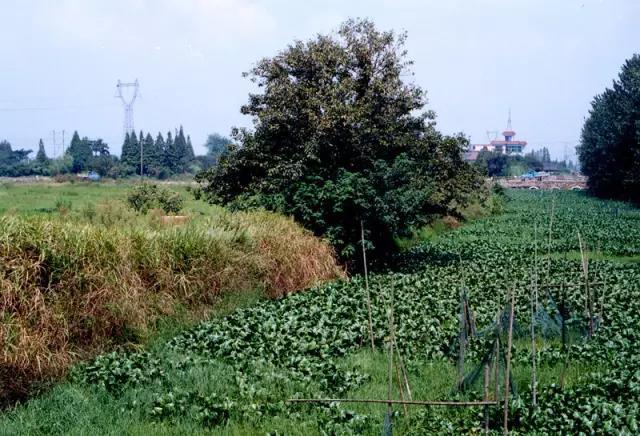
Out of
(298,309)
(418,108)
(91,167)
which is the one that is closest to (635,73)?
(418,108)

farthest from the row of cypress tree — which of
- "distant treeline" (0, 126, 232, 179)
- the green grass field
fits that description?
the green grass field

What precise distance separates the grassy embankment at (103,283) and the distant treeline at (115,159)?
159ft

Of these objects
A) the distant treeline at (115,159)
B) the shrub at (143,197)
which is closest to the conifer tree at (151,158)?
the distant treeline at (115,159)

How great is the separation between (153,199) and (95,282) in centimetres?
1079

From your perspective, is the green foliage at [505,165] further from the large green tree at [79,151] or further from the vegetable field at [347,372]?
the vegetable field at [347,372]

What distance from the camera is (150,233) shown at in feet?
32.7

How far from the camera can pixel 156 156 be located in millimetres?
77562

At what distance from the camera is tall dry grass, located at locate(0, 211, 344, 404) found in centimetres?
728

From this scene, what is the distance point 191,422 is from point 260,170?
37.3 ft

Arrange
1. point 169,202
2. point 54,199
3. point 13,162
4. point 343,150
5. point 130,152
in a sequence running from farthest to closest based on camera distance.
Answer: point 13,162 → point 130,152 → point 54,199 → point 169,202 → point 343,150

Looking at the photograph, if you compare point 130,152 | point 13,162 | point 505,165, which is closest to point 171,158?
point 130,152

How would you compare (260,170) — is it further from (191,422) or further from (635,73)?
(635,73)

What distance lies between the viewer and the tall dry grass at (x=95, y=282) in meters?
7.28

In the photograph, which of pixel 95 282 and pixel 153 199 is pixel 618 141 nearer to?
pixel 153 199
